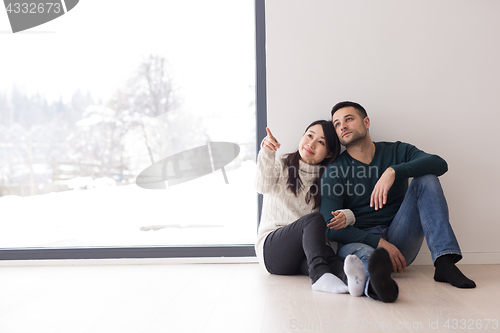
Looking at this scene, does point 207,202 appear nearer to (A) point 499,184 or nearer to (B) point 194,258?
(B) point 194,258

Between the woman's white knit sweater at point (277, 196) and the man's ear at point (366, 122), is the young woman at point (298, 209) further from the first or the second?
the man's ear at point (366, 122)

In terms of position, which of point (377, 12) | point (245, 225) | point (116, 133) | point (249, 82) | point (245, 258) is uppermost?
point (377, 12)

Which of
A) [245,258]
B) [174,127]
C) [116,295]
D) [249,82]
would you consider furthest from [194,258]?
[249,82]

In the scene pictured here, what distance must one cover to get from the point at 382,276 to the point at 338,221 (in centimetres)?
52

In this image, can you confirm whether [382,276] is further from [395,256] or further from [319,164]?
[319,164]

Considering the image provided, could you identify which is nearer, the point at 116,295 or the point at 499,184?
the point at 116,295

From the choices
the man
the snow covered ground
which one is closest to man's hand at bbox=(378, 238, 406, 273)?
the man

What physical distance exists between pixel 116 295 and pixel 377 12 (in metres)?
2.10

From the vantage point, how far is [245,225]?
2.32 meters

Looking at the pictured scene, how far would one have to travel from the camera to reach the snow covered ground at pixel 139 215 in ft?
7.65

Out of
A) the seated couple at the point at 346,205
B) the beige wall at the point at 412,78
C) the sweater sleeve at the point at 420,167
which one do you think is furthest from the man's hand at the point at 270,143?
the sweater sleeve at the point at 420,167

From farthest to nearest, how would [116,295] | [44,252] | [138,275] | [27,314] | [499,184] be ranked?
[44,252]
[499,184]
[138,275]
[116,295]
[27,314]

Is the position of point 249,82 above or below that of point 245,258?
above

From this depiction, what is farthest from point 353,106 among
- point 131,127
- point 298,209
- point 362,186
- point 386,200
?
point 131,127
